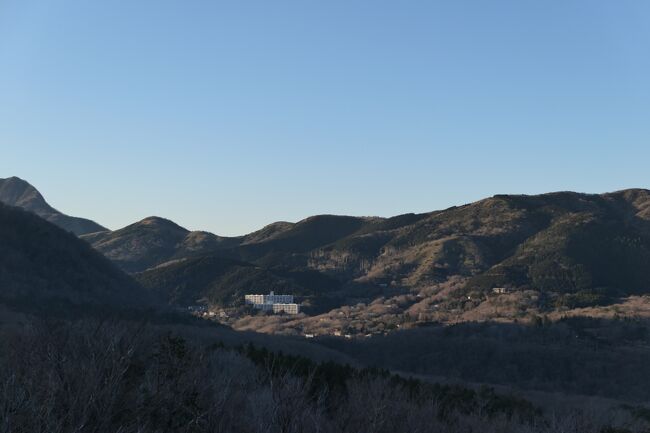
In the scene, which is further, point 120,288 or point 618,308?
point 618,308

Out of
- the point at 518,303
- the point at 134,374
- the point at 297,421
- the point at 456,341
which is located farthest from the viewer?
the point at 518,303

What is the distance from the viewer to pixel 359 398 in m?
40.2

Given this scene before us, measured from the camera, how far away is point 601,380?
11781cm

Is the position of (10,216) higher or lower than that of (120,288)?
higher

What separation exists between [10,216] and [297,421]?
14808 centimetres

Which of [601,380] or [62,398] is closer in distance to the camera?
[62,398]

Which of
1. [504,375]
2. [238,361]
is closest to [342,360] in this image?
[504,375]

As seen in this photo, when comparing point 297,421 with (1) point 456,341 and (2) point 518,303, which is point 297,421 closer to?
(1) point 456,341

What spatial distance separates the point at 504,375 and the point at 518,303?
71547mm

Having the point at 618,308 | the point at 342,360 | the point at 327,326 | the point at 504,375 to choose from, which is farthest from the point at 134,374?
the point at 618,308

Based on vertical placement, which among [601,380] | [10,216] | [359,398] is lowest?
[601,380]

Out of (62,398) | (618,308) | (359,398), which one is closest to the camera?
(62,398)

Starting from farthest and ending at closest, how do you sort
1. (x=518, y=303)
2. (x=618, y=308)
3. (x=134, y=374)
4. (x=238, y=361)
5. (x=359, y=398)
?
(x=518, y=303)
(x=618, y=308)
(x=238, y=361)
(x=359, y=398)
(x=134, y=374)

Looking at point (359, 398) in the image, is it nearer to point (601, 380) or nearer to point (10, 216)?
point (601, 380)
